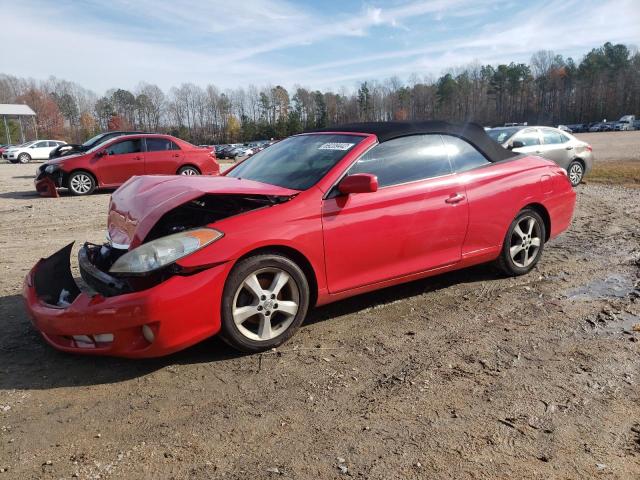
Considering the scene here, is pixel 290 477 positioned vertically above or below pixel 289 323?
below

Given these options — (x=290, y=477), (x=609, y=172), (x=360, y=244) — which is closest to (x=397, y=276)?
(x=360, y=244)

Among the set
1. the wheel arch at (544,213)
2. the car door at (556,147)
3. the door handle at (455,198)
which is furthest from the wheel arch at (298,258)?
the car door at (556,147)

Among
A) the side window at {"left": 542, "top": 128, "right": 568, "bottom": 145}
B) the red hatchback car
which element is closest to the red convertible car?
the side window at {"left": 542, "top": 128, "right": 568, "bottom": 145}

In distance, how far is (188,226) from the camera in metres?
3.58

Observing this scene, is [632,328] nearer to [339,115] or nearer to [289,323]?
[289,323]

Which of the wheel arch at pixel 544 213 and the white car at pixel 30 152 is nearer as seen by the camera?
the wheel arch at pixel 544 213

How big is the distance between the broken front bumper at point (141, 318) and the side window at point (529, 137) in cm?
1005

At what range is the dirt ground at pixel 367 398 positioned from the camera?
2.28m

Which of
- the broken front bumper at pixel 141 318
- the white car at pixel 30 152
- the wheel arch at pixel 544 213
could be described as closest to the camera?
the broken front bumper at pixel 141 318

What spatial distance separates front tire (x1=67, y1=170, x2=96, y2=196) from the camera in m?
11.9

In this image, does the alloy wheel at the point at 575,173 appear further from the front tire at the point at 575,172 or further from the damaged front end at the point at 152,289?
the damaged front end at the point at 152,289

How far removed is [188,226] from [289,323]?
1029mm

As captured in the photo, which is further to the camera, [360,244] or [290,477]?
[360,244]

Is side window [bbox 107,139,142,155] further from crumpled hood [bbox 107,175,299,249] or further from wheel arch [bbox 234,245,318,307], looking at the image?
wheel arch [bbox 234,245,318,307]
